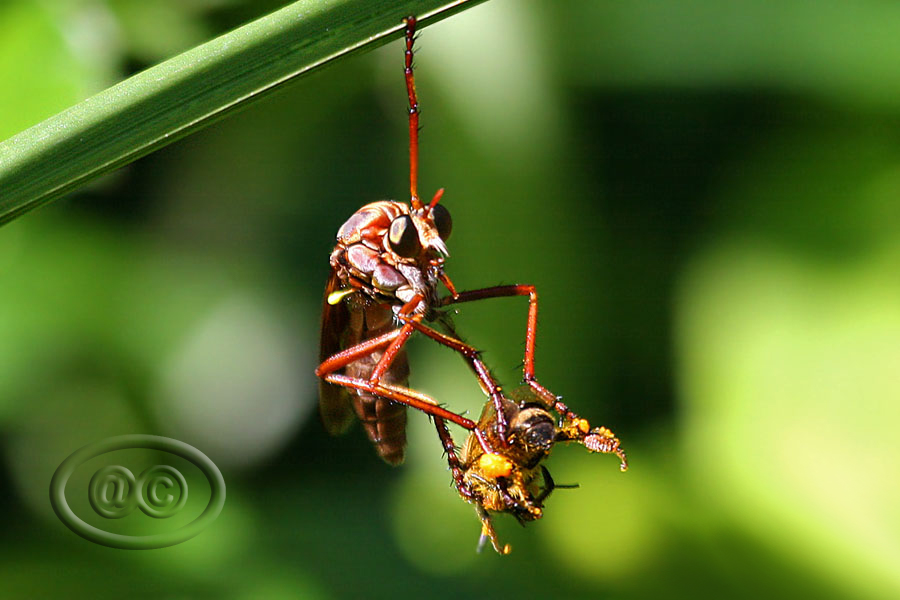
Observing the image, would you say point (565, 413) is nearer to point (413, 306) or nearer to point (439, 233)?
point (413, 306)

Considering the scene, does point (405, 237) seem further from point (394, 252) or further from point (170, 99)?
point (170, 99)

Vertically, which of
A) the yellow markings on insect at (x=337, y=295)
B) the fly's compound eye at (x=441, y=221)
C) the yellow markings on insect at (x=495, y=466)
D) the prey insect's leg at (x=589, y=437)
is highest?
the fly's compound eye at (x=441, y=221)

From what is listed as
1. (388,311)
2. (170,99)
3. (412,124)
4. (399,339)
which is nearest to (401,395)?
(399,339)

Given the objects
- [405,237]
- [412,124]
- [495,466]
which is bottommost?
[495,466]

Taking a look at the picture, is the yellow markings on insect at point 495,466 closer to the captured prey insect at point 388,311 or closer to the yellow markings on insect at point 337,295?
the captured prey insect at point 388,311

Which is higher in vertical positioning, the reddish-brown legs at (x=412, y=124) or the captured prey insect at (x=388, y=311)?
the reddish-brown legs at (x=412, y=124)

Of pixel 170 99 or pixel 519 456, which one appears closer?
pixel 170 99

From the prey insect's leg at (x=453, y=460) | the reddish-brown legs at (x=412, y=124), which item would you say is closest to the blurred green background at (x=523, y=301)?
the prey insect's leg at (x=453, y=460)
